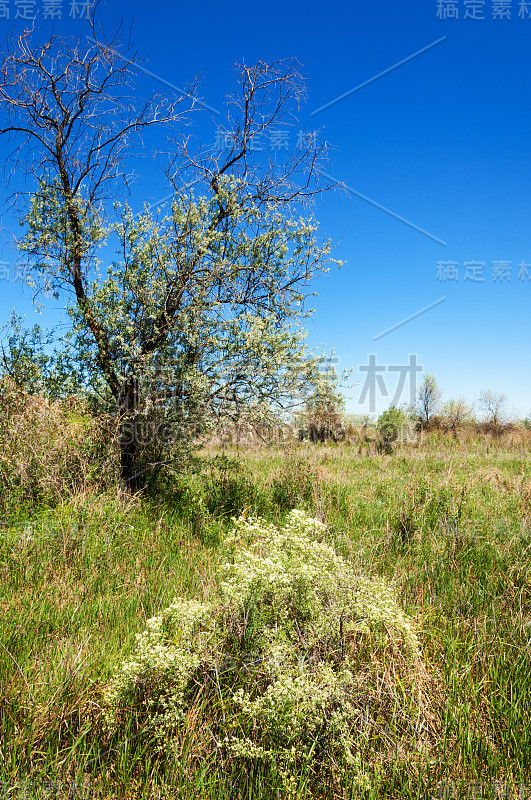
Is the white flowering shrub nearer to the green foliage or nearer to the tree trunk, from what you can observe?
the tree trunk

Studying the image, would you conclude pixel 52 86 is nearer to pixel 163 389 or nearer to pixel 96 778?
pixel 163 389

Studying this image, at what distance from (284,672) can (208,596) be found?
1.16m

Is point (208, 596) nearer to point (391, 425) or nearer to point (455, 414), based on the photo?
point (391, 425)

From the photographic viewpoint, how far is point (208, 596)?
126 inches

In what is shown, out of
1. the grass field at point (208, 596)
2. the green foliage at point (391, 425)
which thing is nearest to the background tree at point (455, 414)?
the green foliage at point (391, 425)

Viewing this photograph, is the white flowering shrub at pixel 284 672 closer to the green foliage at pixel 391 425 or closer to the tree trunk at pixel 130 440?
the tree trunk at pixel 130 440

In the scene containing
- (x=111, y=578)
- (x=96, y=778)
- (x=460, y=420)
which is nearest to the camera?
(x=96, y=778)

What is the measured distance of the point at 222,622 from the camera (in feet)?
8.53

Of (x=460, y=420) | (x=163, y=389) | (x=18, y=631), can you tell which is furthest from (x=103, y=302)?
(x=460, y=420)

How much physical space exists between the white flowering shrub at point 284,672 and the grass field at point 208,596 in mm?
107

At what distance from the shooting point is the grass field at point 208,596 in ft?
6.68

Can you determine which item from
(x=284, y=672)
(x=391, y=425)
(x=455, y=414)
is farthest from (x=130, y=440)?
(x=455, y=414)

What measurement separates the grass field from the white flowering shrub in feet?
0.35

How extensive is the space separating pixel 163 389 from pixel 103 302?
1.50 m
